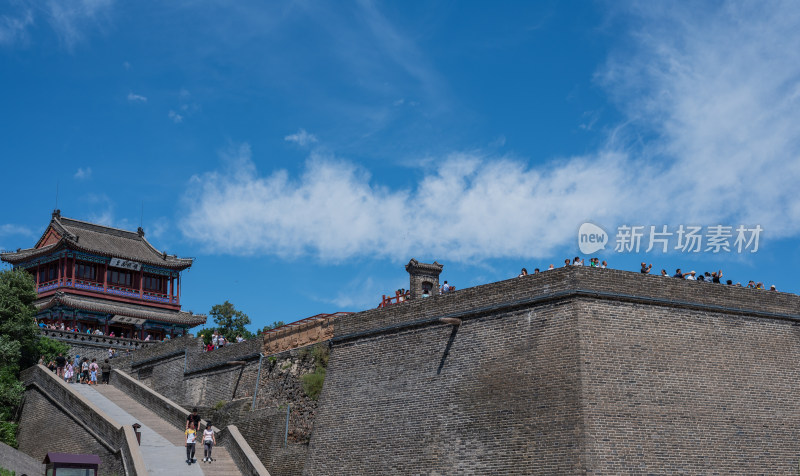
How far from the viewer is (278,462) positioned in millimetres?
25656

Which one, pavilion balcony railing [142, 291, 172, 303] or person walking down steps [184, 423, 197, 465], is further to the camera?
pavilion balcony railing [142, 291, 172, 303]

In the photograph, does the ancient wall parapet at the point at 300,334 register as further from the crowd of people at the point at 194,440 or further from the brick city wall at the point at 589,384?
the crowd of people at the point at 194,440

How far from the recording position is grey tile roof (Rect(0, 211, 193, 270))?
159 feet

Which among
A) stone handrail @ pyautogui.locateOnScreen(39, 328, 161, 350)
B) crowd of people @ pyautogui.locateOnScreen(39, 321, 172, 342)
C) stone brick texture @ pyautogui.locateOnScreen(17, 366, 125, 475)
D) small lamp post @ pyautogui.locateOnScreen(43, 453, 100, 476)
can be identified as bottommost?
small lamp post @ pyautogui.locateOnScreen(43, 453, 100, 476)

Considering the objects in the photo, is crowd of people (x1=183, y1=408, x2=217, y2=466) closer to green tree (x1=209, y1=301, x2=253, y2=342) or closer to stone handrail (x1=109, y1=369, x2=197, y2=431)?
stone handrail (x1=109, y1=369, x2=197, y2=431)

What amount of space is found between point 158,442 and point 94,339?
20.0m

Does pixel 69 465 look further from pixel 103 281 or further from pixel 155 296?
pixel 155 296

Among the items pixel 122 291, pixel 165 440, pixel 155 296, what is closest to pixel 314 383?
pixel 165 440

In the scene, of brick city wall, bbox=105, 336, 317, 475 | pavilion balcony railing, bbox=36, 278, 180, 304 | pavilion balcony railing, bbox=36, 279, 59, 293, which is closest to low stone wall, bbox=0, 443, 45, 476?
brick city wall, bbox=105, 336, 317, 475

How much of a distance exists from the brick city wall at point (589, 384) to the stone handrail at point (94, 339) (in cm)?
2238

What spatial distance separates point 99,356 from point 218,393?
47.8ft

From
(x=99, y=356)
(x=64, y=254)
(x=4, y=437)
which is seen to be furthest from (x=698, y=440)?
(x=64, y=254)

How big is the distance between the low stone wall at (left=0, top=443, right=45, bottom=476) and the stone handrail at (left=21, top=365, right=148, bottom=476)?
176 centimetres

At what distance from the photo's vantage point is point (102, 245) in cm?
5034
